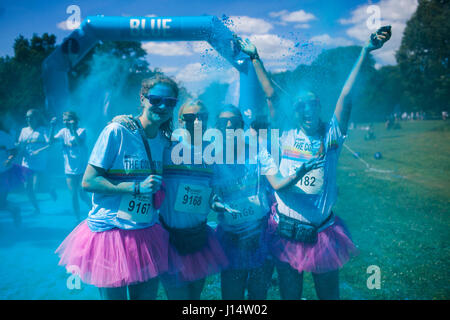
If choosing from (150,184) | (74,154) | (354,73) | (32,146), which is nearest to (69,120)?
(74,154)

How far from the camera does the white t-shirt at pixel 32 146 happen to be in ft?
18.5

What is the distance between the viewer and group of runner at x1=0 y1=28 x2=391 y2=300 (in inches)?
71.3

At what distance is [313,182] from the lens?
87.4 inches

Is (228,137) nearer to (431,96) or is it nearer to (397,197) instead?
(397,197)

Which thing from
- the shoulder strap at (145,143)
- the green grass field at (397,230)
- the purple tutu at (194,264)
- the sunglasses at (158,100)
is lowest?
the green grass field at (397,230)

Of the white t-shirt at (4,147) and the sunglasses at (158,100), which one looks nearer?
the sunglasses at (158,100)

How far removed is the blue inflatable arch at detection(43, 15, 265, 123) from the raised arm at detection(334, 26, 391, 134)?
1.02 metres

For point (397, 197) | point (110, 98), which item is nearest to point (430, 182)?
point (397, 197)

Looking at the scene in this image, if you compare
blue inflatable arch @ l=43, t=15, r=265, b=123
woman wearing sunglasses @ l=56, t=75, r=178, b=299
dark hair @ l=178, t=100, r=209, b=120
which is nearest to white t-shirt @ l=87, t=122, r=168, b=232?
woman wearing sunglasses @ l=56, t=75, r=178, b=299

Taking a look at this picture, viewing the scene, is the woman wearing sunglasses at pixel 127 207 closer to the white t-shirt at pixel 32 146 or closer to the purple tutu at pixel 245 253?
the purple tutu at pixel 245 253

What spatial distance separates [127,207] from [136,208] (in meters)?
0.06

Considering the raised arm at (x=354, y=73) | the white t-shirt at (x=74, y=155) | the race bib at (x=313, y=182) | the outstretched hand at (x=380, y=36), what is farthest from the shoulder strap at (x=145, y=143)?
the white t-shirt at (x=74, y=155)

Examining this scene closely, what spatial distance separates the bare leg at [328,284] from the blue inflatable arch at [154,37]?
186 cm
